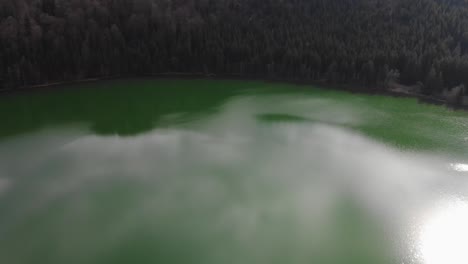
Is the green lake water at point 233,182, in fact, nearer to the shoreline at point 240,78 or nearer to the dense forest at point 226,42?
the shoreline at point 240,78

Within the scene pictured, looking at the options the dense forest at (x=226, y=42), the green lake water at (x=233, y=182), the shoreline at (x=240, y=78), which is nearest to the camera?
the green lake water at (x=233, y=182)

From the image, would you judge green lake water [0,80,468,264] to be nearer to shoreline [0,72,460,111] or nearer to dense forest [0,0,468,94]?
shoreline [0,72,460,111]

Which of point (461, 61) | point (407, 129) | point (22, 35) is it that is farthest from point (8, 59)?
point (461, 61)

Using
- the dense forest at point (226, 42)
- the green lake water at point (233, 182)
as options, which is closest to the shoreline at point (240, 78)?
the dense forest at point (226, 42)

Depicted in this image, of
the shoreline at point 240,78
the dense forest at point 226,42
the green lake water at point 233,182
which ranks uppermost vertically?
the dense forest at point 226,42

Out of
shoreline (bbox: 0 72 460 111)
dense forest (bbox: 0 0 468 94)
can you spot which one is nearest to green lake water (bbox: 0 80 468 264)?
shoreline (bbox: 0 72 460 111)

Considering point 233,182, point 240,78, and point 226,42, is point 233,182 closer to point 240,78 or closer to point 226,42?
point 240,78
